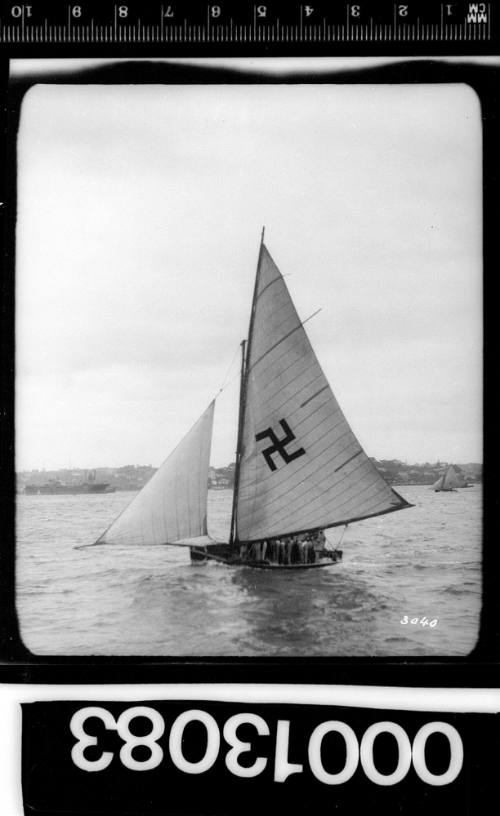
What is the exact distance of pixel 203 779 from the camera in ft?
3.41

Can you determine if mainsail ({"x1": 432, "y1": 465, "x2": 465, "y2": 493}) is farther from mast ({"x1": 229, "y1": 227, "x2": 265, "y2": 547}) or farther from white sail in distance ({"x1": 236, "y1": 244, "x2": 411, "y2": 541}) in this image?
mast ({"x1": 229, "y1": 227, "x2": 265, "y2": 547})

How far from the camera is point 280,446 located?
1130mm

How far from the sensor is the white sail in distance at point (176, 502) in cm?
→ 106

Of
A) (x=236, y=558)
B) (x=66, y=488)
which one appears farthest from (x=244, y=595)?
(x=66, y=488)

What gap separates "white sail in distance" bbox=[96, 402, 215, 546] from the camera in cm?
106

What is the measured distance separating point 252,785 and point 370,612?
31 centimetres

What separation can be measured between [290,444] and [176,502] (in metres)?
0.21
